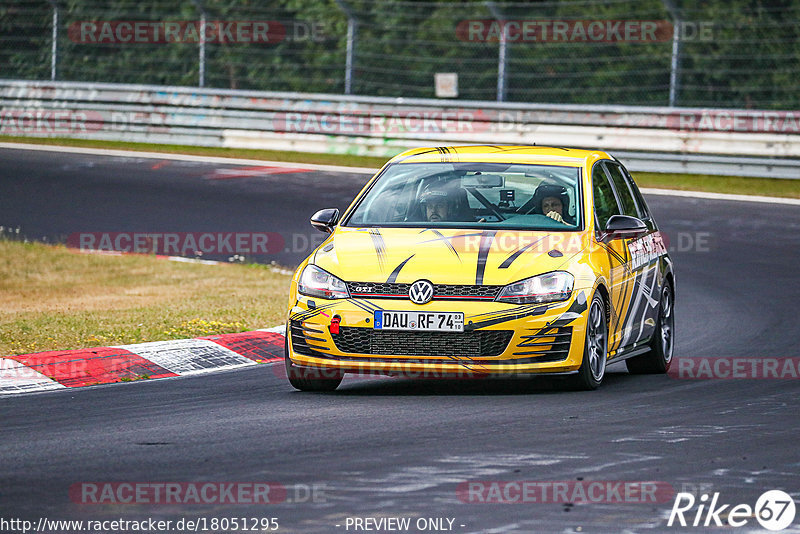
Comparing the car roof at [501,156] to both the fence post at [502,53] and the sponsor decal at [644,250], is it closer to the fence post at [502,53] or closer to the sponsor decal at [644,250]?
the sponsor decal at [644,250]

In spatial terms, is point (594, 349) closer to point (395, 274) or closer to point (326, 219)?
point (395, 274)

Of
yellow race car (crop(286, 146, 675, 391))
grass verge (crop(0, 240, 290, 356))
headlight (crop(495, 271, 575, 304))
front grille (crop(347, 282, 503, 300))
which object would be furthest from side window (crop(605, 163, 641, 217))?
grass verge (crop(0, 240, 290, 356))

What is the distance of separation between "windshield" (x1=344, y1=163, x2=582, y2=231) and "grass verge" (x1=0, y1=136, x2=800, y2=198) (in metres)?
12.4

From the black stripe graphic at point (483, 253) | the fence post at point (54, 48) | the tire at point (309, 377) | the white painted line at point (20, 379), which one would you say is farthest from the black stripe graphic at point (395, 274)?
the fence post at point (54, 48)

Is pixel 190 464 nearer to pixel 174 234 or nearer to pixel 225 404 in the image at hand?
pixel 225 404

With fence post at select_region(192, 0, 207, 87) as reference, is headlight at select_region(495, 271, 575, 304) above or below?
below

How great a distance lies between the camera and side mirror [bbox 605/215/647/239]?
9.46m

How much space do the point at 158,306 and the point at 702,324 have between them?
15.6 ft

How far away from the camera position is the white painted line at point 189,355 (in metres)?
10.1

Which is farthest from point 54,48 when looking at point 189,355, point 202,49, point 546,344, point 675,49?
point 546,344

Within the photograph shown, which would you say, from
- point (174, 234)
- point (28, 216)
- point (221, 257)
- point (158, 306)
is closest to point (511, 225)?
point (158, 306)

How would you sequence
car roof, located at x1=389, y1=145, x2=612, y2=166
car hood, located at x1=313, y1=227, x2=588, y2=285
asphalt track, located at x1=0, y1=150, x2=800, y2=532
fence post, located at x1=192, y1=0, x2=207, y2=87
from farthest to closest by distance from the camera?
fence post, located at x1=192, y1=0, x2=207, y2=87, car roof, located at x1=389, y1=145, x2=612, y2=166, car hood, located at x1=313, y1=227, x2=588, y2=285, asphalt track, located at x1=0, y1=150, x2=800, y2=532

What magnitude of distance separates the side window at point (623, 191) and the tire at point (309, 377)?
265cm

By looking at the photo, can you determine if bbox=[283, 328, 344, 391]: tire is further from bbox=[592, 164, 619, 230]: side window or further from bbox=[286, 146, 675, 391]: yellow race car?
bbox=[592, 164, 619, 230]: side window
